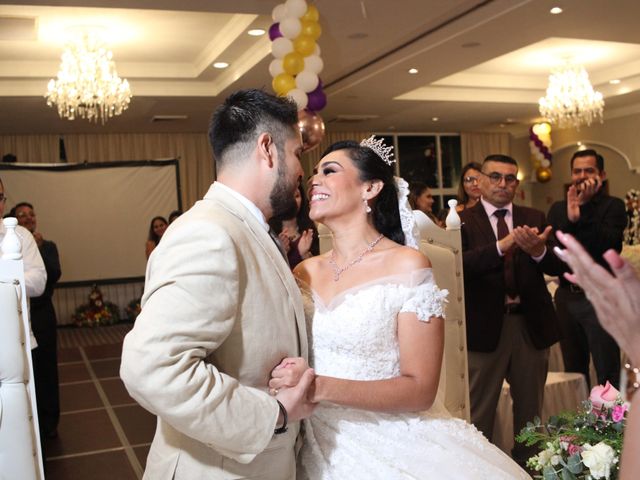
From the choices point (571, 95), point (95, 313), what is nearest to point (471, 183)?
point (571, 95)

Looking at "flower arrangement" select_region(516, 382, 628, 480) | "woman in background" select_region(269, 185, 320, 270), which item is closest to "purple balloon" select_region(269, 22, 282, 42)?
"woman in background" select_region(269, 185, 320, 270)

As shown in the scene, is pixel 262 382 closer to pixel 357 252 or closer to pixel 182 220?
pixel 182 220

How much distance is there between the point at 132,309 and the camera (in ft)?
38.0

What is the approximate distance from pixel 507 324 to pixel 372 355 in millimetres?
1793

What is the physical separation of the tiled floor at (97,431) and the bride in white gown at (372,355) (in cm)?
258

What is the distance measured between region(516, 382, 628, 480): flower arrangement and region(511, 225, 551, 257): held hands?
170cm

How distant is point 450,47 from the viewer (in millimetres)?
7297

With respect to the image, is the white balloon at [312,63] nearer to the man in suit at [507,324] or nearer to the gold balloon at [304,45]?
the gold balloon at [304,45]

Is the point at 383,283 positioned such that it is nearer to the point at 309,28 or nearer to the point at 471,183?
the point at 309,28

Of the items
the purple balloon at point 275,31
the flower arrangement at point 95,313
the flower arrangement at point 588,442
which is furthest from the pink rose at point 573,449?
the flower arrangement at point 95,313

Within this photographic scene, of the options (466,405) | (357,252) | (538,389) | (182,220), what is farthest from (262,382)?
(538,389)

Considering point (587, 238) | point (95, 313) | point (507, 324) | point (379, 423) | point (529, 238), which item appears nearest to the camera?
point (379, 423)

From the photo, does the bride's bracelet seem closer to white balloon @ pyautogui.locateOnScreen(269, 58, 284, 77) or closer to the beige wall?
white balloon @ pyautogui.locateOnScreen(269, 58, 284, 77)

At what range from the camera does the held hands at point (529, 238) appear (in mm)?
3545
